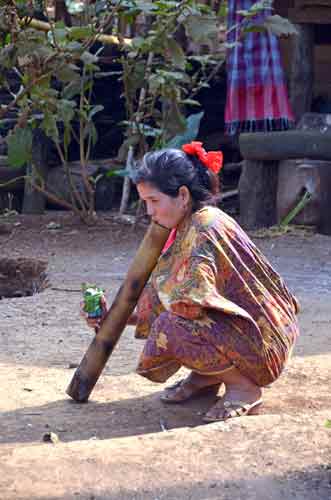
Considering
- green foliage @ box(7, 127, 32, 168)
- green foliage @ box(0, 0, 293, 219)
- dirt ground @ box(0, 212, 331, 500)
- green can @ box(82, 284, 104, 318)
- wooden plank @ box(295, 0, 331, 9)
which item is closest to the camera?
dirt ground @ box(0, 212, 331, 500)

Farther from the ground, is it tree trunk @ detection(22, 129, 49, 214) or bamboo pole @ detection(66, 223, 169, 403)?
bamboo pole @ detection(66, 223, 169, 403)

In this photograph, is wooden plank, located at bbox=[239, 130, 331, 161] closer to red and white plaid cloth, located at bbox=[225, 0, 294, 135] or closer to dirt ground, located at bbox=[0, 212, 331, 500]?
red and white plaid cloth, located at bbox=[225, 0, 294, 135]

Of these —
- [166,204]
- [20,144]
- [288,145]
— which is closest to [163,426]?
[166,204]

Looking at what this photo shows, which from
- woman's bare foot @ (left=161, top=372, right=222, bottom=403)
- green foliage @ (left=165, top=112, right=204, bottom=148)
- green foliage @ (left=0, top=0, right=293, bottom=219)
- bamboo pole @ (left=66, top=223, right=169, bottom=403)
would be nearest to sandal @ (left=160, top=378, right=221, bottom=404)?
woman's bare foot @ (left=161, top=372, right=222, bottom=403)

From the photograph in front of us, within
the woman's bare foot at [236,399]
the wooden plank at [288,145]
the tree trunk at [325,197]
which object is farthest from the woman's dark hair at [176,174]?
the wooden plank at [288,145]

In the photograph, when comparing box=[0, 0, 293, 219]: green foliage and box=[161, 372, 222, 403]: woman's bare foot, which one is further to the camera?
box=[0, 0, 293, 219]: green foliage

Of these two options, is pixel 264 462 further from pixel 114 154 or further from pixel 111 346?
pixel 114 154

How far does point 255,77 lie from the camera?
851cm

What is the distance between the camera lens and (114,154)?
1090 centimetres

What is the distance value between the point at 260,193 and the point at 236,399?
541 centimetres

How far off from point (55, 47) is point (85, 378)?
134 inches

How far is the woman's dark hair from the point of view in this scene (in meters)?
3.38

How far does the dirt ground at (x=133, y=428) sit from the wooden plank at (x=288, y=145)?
249 cm

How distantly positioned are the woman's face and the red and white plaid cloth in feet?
17.2
